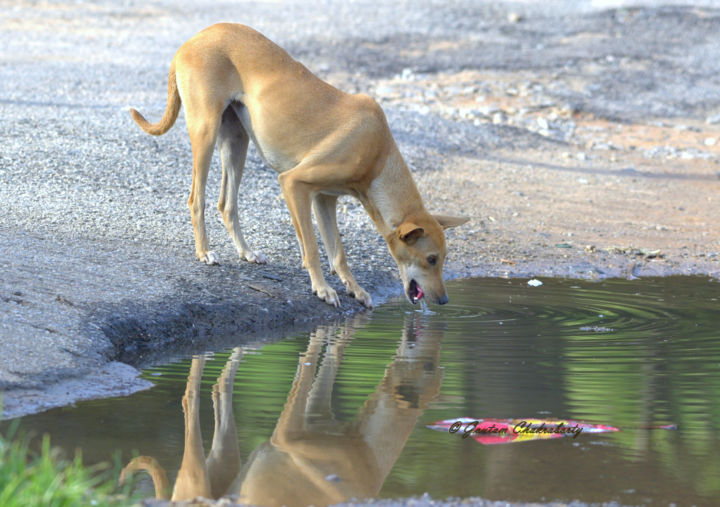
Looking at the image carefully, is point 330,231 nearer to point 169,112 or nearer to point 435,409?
point 169,112

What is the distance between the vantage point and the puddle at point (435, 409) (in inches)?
168

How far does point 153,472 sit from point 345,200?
6727 millimetres

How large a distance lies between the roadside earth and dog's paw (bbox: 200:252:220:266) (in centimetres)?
7

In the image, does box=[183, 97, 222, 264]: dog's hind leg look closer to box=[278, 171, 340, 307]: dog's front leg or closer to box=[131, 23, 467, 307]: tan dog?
box=[131, 23, 467, 307]: tan dog

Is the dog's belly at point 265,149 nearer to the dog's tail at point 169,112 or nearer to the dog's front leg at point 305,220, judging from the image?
the dog's front leg at point 305,220

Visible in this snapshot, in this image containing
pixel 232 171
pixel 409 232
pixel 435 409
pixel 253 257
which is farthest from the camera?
pixel 232 171

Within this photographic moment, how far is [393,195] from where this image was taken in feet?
24.4

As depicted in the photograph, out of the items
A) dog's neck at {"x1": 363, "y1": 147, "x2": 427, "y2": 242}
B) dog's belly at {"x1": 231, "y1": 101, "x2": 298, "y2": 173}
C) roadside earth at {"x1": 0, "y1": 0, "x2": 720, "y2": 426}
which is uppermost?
dog's belly at {"x1": 231, "y1": 101, "x2": 298, "y2": 173}

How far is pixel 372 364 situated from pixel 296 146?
204cm

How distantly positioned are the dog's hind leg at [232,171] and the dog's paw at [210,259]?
327 mm

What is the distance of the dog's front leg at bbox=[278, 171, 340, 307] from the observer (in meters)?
7.50

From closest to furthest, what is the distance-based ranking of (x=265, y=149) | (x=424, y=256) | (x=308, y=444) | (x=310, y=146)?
1. (x=308, y=444)
2. (x=424, y=256)
3. (x=310, y=146)
4. (x=265, y=149)

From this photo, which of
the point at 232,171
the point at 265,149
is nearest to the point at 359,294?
the point at 265,149

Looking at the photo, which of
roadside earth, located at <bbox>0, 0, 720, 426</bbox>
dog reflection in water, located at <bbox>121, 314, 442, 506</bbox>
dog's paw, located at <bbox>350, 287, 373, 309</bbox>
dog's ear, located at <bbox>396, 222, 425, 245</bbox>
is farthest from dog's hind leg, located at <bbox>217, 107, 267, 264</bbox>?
dog reflection in water, located at <bbox>121, 314, 442, 506</bbox>
